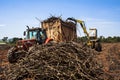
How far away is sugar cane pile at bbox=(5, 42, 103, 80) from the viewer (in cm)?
763

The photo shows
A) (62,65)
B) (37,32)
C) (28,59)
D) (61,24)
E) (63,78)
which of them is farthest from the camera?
(61,24)

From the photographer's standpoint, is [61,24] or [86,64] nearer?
[86,64]

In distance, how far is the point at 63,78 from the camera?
293 inches

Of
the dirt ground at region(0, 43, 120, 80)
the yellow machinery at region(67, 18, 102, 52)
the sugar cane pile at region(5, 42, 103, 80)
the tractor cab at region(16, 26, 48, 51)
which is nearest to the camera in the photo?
the sugar cane pile at region(5, 42, 103, 80)

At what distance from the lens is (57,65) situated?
7.91 m

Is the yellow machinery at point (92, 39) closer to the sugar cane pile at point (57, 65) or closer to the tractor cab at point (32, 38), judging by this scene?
the tractor cab at point (32, 38)

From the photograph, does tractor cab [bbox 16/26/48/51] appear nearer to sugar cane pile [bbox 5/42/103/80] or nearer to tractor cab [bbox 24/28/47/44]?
tractor cab [bbox 24/28/47/44]

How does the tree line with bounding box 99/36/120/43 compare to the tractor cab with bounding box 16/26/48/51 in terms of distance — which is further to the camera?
the tree line with bounding box 99/36/120/43

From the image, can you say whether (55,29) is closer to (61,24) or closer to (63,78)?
(61,24)

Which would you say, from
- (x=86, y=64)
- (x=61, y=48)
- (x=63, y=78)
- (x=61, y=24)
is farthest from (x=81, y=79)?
(x=61, y=24)

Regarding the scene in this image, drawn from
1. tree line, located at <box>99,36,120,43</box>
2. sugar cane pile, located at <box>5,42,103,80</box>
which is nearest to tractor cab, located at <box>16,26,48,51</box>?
sugar cane pile, located at <box>5,42,103,80</box>

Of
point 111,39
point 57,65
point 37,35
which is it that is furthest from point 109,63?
point 111,39

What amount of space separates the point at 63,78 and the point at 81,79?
55cm

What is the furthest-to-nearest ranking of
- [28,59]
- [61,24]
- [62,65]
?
1. [61,24]
2. [28,59]
3. [62,65]
